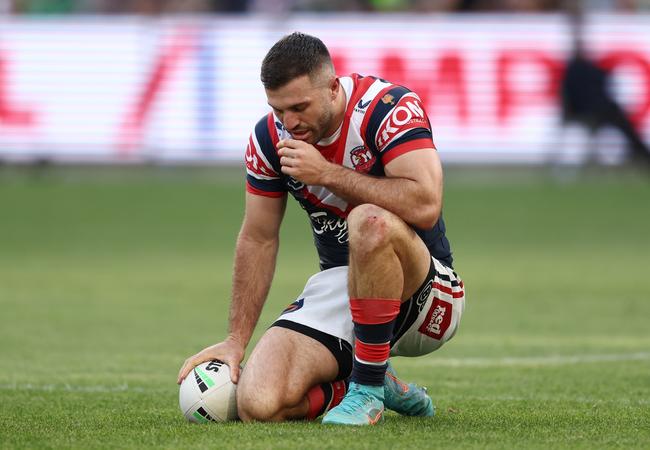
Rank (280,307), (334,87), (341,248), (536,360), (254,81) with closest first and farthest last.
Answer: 1. (334,87)
2. (341,248)
3. (536,360)
4. (280,307)
5. (254,81)

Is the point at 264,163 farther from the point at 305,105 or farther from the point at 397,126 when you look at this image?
the point at 397,126

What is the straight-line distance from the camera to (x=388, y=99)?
619 cm

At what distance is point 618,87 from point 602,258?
5501mm

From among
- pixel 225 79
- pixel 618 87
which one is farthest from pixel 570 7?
pixel 225 79

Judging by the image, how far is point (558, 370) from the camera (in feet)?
26.4

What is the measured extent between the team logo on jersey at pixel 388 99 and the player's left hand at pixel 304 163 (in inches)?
18.0

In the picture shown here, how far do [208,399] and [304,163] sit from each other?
1.19 meters

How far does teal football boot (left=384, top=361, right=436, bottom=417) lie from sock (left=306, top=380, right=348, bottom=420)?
232mm

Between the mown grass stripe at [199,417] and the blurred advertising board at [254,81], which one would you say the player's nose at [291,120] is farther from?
the blurred advertising board at [254,81]

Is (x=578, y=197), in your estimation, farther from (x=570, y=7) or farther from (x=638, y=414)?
(x=638, y=414)

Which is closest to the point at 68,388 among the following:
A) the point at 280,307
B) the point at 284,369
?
the point at 284,369

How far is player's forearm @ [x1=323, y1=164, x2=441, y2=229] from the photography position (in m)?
5.88

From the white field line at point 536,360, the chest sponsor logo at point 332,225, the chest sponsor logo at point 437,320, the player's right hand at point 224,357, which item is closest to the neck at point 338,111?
the chest sponsor logo at point 332,225

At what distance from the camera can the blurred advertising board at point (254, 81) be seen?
18.5 metres
